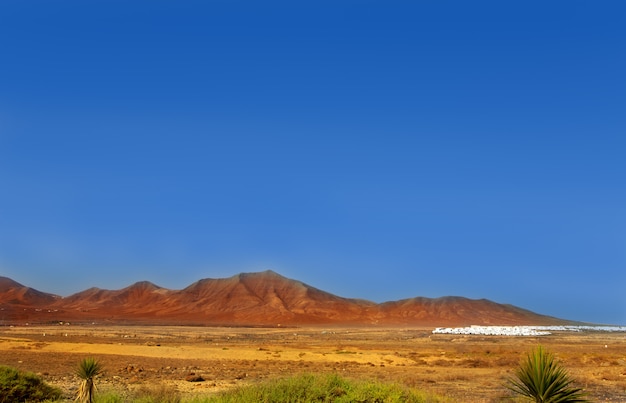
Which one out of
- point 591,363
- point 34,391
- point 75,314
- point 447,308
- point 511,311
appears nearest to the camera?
point 34,391

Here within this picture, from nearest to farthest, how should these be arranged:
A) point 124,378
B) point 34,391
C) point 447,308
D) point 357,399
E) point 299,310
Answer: point 357,399
point 34,391
point 124,378
point 299,310
point 447,308

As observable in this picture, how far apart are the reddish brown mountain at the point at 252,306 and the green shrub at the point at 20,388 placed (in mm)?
117896

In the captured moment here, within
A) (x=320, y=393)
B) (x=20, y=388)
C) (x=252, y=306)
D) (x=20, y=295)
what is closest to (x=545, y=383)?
(x=320, y=393)

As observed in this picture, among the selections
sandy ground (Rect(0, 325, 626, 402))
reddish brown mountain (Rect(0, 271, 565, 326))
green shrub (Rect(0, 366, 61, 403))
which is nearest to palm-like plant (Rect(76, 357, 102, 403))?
green shrub (Rect(0, 366, 61, 403))

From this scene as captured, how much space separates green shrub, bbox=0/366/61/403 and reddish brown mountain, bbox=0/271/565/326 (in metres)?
118

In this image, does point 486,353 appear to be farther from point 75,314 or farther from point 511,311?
point 511,311

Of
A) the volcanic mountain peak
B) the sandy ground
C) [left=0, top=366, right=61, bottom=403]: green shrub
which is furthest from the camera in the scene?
the volcanic mountain peak

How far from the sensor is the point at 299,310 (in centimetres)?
15175

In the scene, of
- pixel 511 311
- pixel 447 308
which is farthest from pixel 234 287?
pixel 511 311

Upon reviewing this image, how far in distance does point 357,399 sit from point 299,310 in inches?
5652

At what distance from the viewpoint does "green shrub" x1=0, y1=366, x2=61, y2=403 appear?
13.3m

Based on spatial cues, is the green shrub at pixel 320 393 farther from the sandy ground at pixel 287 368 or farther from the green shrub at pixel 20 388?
the sandy ground at pixel 287 368

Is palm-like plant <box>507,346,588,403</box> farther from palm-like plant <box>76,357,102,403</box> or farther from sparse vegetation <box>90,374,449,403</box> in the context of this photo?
palm-like plant <box>76,357,102,403</box>

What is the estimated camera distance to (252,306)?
154 m
